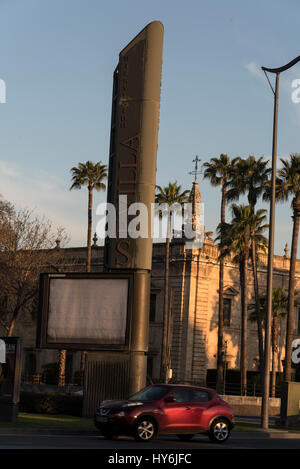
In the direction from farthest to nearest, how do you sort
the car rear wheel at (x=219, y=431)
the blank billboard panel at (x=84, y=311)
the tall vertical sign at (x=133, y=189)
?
the tall vertical sign at (x=133, y=189) → the blank billboard panel at (x=84, y=311) → the car rear wheel at (x=219, y=431)

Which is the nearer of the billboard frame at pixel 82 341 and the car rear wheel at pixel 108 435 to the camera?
the car rear wheel at pixel 108 435

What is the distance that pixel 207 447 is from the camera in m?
22.2

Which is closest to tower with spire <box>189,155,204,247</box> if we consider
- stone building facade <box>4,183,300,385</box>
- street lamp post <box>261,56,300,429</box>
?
stone building facade <box>4,183,300,385</box>

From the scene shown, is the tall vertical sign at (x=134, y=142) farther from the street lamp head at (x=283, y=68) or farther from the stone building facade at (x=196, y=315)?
the stone building facade at (x=196, y=315)

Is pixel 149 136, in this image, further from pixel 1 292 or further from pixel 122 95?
pixel 1 292

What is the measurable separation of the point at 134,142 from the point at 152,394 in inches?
397

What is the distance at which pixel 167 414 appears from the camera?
23.2 m

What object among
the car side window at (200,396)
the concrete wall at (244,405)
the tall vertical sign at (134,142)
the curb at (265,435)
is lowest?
the concrete wall at (244,405)

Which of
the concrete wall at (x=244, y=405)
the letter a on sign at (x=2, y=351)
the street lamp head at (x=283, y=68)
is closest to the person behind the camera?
the letter a on sign at (x=2, y=351)

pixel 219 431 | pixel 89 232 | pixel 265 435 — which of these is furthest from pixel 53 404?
pixel 89 232

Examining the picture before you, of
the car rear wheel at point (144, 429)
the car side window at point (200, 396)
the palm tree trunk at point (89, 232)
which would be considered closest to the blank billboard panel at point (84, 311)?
the car side window at point (200, 396)

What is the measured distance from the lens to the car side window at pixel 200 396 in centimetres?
2420

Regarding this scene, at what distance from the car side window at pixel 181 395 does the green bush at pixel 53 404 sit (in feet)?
25.8

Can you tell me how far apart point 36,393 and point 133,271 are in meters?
6.25
